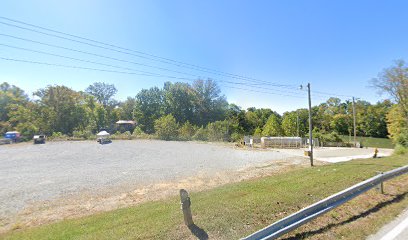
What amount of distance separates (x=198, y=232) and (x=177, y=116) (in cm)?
6040

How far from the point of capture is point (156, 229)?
4.65 meters

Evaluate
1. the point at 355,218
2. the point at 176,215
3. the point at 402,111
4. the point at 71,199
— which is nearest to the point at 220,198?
the point at 176,215

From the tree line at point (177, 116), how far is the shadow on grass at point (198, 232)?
39.9m

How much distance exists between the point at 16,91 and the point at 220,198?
7393 cm

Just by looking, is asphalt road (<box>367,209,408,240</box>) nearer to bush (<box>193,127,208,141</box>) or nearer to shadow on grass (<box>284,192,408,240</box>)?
shadow on grass (<box>284,192,408,240</box>)

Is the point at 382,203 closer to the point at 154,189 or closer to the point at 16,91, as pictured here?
the point at 154,189

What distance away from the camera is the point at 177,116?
2530 inches

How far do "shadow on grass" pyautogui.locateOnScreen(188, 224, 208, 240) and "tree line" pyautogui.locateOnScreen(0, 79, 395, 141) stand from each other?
3986cm

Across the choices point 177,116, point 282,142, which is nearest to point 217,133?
point 282,142

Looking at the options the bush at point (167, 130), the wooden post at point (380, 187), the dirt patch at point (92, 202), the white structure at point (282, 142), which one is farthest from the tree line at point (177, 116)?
the wooden post at point (380, 187)

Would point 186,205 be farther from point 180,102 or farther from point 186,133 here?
point 180,102

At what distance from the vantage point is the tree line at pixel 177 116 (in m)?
46.6

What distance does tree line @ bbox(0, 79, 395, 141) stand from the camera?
46.6 m

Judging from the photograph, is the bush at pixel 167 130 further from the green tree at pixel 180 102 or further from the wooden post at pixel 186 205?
the wooden post at pixel 186 205
